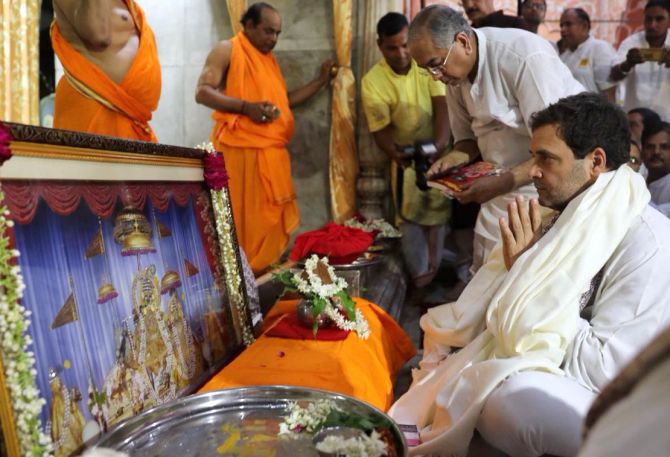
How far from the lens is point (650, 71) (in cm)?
495

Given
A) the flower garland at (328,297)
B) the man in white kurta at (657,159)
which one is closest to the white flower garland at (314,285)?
the flower garland at (328,297)

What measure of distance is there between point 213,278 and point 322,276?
553 millimetres

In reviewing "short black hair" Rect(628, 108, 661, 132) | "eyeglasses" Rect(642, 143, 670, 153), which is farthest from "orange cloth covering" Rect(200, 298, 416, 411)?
"short black hair" Rect(628, 108, 661, 132)

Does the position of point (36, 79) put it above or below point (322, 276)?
above

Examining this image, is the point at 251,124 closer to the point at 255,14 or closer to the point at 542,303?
the point at 255,14

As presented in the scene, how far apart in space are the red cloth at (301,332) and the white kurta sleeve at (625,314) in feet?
2.89

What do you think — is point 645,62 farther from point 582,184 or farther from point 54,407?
point 54,407

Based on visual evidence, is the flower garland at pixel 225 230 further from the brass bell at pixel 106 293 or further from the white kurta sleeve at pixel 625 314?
the white kurta sleeve at pixel 625 314

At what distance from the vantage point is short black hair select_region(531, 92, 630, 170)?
1990mm

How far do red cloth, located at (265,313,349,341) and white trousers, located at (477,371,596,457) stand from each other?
0.76m

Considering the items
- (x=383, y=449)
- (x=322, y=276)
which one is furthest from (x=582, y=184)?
(x=383, y=449)

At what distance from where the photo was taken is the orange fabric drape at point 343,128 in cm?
530

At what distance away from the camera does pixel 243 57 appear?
15.1 ft

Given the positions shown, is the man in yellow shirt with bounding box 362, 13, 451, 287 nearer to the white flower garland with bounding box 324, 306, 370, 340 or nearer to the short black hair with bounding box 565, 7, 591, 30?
the short black hair with bounding box 565, 7, 591, 30
